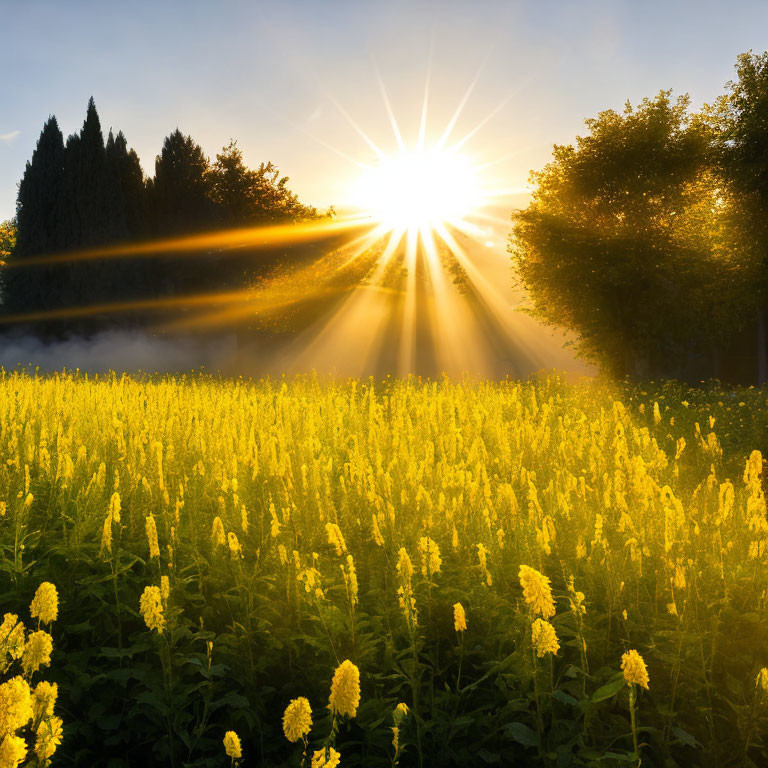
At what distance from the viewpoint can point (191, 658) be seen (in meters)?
2.68

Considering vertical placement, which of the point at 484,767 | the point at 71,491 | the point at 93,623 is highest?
the point at 71,491

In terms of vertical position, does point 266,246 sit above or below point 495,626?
above

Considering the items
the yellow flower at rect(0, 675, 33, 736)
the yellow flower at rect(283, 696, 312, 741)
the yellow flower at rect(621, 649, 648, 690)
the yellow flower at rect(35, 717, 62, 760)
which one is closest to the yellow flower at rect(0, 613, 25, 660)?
the yellow flower at rect(35, 717, 62, 760)

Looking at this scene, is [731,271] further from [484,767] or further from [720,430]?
[484,767]

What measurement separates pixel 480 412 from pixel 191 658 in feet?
18.2

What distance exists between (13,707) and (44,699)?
266 millimetres

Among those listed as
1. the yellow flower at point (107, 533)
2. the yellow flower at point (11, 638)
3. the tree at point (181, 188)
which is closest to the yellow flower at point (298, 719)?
the yellow flower at point (11, 638)

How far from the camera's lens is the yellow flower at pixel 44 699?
1664 millimetres

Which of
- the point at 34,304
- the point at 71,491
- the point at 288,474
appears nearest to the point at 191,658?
the point at 288,474

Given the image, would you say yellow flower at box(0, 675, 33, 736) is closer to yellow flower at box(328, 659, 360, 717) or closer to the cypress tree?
yellow flower at box(328, 659, 360, 717)

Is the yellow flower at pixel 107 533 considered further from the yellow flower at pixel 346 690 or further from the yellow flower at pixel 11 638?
the yellow flower at pixel 346 690

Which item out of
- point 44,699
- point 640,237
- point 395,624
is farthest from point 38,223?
point 44,699

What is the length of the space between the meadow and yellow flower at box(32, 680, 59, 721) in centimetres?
11

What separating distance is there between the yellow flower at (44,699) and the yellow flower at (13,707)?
0.20 m
